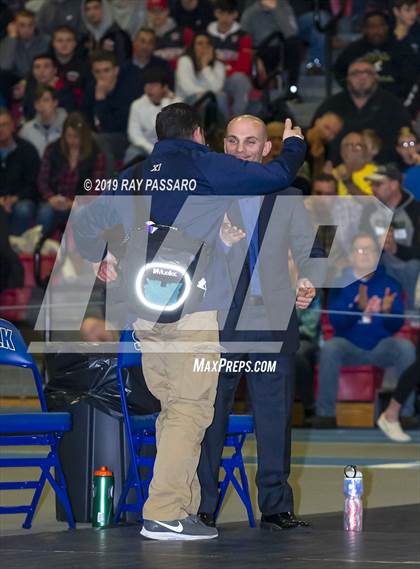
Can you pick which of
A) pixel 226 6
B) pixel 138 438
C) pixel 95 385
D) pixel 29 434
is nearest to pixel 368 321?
pixel 226 6

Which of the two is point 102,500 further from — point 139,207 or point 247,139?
point 247,139

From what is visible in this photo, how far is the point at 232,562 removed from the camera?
20.5 ft

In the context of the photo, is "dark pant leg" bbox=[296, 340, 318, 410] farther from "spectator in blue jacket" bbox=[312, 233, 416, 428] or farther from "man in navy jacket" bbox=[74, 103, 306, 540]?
Answer: "man in navy jacket" bbox=[74, 103, 306, 540]

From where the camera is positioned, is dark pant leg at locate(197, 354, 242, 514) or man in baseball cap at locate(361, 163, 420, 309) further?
man in baseball cap at locate(361, 163, 420, 309)

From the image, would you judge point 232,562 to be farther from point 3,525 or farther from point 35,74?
point 35,74

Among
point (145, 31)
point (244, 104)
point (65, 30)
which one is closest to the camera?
point (244, 104)

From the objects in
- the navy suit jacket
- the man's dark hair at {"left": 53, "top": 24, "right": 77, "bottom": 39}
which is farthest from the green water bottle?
the man's dark hair at {"left": 53, "top": 24, "right": 77, "bottom": 39}

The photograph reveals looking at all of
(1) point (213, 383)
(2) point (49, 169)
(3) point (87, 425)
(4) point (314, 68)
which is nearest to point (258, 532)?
(1) point (213, 383)

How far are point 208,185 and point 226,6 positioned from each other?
12.9 metres

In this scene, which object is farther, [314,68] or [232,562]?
[314,68]

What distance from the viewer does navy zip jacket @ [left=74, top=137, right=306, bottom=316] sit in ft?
23.3

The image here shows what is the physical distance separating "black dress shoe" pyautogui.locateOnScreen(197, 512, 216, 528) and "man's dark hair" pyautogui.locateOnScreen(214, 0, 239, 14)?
513 inches

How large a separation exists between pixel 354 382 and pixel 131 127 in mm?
4991

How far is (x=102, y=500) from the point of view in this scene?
788 centimetres
